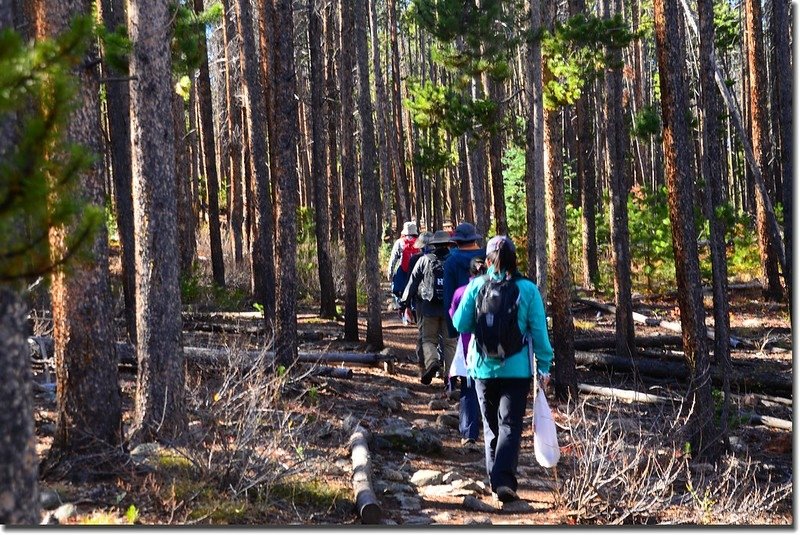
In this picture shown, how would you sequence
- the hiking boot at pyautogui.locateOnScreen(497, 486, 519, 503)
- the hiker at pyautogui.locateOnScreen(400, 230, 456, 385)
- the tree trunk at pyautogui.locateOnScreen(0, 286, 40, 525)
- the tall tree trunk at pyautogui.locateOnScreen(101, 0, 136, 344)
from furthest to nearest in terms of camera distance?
the tall tree trunk at pyautogui.locateOnScreen(101, 0, 136, 344) < the hiker at pyautogui.locateOnScreen(400, 230, 456, 385) < the hiking boot at pyautogui.locateOnScreen(497, 486, 519, 503) < the tree trunk at pyautogui.locateOnScreen(0, 286, 40, 525)

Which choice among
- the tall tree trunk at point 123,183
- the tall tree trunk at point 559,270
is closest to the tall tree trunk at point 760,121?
the tall tree trunk at point 559,270

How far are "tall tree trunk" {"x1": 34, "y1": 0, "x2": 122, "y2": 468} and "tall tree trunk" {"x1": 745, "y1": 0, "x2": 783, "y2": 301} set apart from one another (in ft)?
49.3

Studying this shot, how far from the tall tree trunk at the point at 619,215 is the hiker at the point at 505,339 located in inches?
343

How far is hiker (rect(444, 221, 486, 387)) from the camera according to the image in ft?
30.5

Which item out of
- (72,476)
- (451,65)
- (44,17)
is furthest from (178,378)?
(451,65)

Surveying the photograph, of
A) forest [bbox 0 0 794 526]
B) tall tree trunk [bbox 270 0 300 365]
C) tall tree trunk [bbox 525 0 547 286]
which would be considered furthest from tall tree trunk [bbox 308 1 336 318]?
tall tree trunk [bbox 270 0 300 365]

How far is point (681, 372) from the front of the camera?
14.0 metres

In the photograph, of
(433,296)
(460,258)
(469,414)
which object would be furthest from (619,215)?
(469,414)

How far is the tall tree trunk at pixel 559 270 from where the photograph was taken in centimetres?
1234

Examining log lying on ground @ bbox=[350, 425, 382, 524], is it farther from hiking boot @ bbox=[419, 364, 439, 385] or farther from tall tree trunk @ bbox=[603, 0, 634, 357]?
tall tree trunk @ bbox=[603, 0, 634, 357]

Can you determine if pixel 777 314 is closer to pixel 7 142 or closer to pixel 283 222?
pixel 283 222

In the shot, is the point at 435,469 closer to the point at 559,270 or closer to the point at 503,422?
the point at 503,422

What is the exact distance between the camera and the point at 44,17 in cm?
636

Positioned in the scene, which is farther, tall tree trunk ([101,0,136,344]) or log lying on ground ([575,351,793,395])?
log lying on ground ([575,351,793,395])
